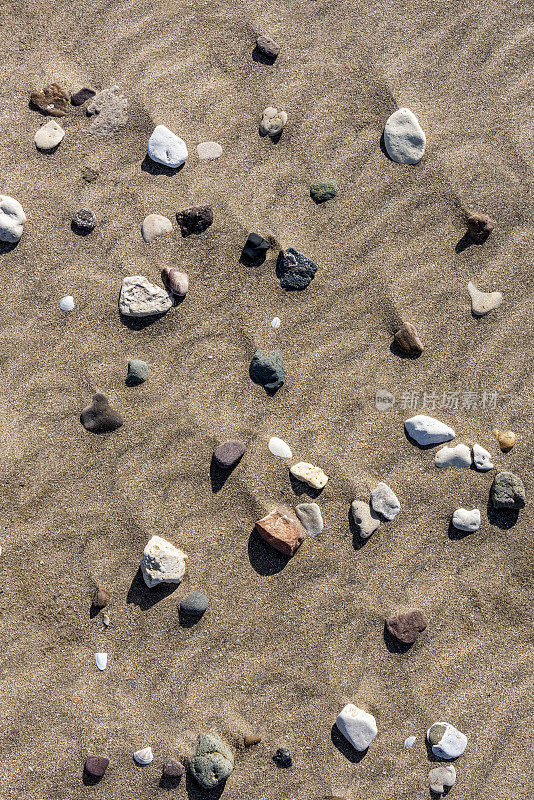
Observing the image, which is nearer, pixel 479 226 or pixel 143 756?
pixel 143 756

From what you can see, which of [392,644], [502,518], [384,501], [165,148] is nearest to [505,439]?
[502,518]

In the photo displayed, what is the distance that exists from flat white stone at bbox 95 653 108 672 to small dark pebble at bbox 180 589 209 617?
0.31 meters

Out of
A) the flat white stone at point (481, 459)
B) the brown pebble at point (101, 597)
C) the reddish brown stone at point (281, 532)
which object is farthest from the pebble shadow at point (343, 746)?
the flat white stone at point (481, 459)

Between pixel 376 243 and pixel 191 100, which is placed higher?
pixel 191 100

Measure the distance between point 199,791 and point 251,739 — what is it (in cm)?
25

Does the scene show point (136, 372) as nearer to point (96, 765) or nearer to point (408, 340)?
point (408, 340)

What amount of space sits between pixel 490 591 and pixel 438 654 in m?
0.29

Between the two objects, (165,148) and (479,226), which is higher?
(479,226)

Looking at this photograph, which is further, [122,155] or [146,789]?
[122,155]

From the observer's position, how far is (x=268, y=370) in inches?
66.9

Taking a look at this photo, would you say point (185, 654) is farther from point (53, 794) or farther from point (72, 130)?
point (72, 130)

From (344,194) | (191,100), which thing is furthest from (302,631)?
(191,100)

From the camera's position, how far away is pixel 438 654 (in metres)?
1.74

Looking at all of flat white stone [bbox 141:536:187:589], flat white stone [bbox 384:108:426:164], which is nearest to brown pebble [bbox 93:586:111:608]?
flat white stone [bbox 141:536:187:589]
